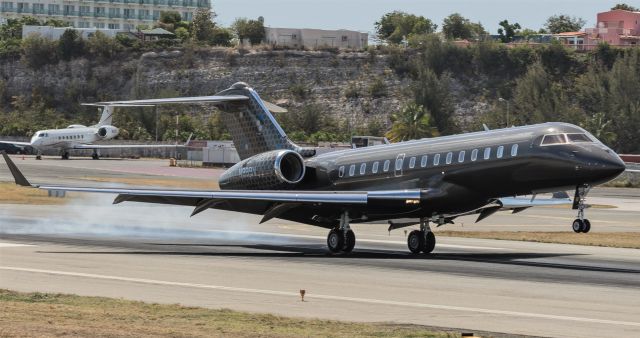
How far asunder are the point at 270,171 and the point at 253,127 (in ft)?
10.8

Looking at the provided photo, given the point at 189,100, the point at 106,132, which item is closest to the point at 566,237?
the point at 189,100

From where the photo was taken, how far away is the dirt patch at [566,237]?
4109cm

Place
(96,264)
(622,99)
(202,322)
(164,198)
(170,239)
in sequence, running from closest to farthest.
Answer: (202,322), (96,264), (164,198), (170,239), (622,99)

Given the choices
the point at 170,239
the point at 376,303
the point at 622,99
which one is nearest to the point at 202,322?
the point at 376,303

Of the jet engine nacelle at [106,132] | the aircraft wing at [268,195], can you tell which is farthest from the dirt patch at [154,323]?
the jet engine nacelle at [106,132]

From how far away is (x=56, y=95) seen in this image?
15300 cm

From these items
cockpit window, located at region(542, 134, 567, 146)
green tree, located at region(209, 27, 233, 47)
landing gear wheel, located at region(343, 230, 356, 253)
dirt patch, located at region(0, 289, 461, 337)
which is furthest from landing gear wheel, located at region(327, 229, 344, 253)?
green tree, located at region(209, 27, 233, 47)

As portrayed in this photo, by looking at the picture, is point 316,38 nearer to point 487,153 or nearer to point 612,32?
point 612,32

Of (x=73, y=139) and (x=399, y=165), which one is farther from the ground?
(x=399, y=165)

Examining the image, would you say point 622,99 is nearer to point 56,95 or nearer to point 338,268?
point 56,95

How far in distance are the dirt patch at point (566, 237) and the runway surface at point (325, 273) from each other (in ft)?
5.04

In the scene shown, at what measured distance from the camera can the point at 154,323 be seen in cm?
1992

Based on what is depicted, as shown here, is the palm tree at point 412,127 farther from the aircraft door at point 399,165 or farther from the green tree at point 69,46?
the aircraft door at point 399,165

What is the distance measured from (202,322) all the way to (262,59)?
5293 inches
